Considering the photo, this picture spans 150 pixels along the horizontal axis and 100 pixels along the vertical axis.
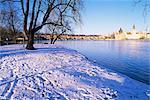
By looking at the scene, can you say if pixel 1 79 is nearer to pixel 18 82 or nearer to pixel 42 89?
pixel 18 82

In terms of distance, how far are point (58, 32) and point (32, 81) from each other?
3653cm

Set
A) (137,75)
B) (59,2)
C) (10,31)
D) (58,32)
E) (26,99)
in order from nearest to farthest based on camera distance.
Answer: (26,99) → (137,75) → (59,2) → (58,32) → (10,31)

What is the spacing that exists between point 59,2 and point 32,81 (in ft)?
47.8

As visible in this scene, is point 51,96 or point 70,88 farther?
point 70,88

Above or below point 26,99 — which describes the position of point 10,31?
above

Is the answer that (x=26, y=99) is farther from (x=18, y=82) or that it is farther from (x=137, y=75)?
(x=137, y=75)

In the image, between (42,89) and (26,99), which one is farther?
(42,89)

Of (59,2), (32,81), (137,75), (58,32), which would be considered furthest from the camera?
(58,32)

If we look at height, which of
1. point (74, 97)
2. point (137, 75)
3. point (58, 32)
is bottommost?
point (137, 75)

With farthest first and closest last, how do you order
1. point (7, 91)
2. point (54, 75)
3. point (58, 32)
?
point (58, 32) < point (54, 75) < point (7, 91)

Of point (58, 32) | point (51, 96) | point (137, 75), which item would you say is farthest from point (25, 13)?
point (58, 32)

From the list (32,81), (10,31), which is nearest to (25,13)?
(32,81)

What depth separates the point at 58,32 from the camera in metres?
44.2

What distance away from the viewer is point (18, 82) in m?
7.83
